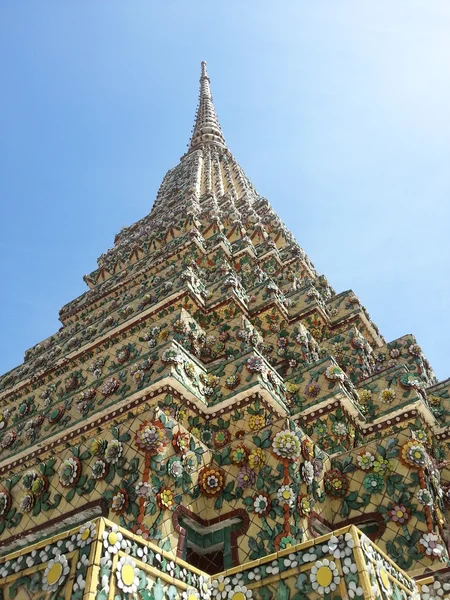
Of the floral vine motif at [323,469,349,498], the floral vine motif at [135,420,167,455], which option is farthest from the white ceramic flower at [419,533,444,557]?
the floral vine motif at [135,420,167,455]

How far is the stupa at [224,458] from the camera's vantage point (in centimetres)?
417

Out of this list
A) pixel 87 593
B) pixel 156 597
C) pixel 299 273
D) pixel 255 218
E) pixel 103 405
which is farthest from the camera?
pixel 255 218

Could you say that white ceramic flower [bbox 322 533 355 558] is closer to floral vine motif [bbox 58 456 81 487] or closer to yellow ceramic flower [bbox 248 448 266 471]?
yellow ceramic flower [bbox 248 448 266 471]

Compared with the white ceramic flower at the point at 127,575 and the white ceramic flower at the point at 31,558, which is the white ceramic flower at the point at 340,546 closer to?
the white ceramic flower at the point at 127,575

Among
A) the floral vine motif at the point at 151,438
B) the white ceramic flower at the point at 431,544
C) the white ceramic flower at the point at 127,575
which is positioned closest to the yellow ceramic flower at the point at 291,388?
the floral vine motif at the point at 151,438

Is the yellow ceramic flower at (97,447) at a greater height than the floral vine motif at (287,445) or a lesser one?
greater

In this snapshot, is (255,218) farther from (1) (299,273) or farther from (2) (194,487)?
(2) (194,487)

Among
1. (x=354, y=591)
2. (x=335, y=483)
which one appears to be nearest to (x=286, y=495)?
(x=335, y=483)

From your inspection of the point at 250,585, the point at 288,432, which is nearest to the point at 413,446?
the point at 288,432

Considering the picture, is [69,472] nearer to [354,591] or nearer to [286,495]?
[286,495]

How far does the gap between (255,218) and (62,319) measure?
23.3 feet

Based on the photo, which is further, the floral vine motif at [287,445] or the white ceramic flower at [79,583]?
the floral vine motif at [287,445]

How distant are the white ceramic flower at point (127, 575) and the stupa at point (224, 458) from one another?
0.04 ft

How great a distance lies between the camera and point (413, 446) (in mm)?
6527
